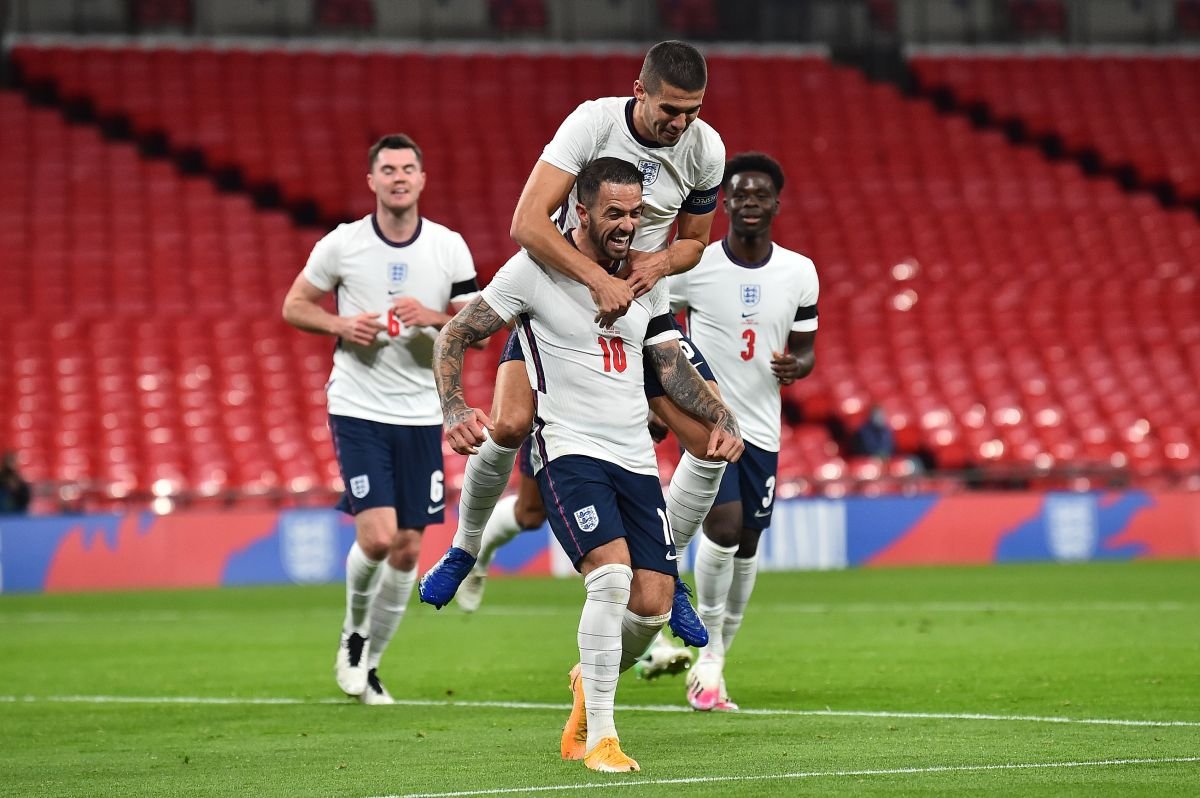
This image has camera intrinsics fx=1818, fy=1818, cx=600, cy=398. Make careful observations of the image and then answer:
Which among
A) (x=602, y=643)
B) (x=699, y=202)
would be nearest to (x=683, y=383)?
(x=699, y=202)

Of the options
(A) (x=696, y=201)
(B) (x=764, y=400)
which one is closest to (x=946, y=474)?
(B) (x=764, y=400)

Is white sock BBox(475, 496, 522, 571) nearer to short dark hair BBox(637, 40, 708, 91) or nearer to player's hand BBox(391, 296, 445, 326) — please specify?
player's hand BBox(391, 296, 445, 326)

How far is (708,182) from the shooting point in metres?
7.70

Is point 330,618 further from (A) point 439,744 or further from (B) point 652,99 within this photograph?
(B) point 652,99

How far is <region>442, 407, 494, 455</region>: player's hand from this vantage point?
21.7ft

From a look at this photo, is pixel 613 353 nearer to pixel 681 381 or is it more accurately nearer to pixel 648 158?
pixel 681 381

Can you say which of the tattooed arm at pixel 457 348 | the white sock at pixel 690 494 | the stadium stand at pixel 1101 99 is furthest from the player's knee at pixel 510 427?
the stadium stand at pixel 1101 99

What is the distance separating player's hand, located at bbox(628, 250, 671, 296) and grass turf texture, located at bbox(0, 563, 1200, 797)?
1812 millimetres

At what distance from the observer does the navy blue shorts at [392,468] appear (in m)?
9.25

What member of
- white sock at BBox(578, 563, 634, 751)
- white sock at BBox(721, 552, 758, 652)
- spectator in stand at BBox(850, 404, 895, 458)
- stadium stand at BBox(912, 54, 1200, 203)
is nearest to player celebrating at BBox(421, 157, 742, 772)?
white sock at BBox(578, 563, 634, 751)

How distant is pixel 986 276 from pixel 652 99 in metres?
20.3

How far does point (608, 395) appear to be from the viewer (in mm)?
6922

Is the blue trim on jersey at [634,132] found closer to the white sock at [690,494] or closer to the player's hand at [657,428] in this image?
the white sock at [690,494]

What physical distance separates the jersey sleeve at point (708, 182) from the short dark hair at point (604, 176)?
0.79m
